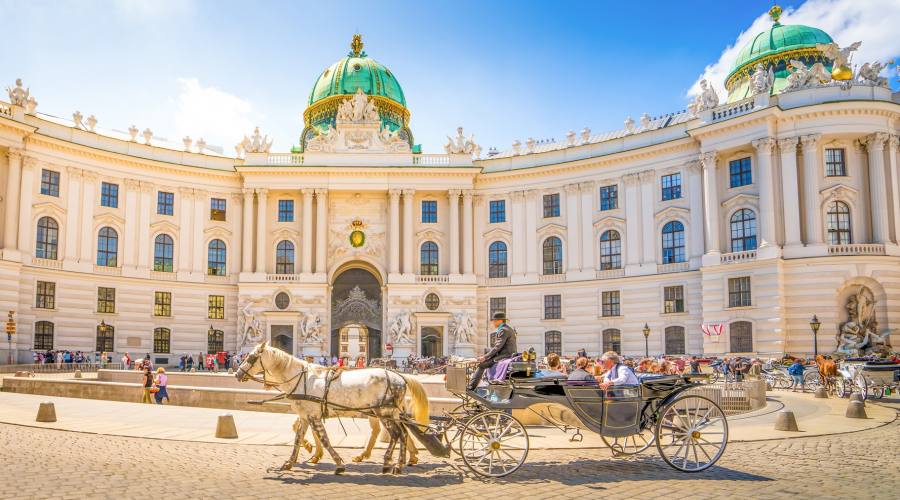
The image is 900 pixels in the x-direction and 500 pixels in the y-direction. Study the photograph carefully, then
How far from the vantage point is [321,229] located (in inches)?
2042

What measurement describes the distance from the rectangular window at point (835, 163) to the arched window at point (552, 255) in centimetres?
1726

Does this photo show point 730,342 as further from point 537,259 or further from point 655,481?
point 655,481

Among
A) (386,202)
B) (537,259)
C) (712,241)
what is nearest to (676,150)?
(712,241)

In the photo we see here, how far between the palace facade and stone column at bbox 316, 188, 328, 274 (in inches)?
6.1

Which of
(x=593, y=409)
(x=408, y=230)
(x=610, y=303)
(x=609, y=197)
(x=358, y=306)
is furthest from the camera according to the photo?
(x=358, y=306)

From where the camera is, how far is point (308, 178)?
5250cm

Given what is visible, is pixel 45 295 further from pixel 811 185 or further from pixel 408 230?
pixel 811 185

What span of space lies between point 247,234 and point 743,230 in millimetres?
32938

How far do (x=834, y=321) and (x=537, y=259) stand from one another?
759 inches

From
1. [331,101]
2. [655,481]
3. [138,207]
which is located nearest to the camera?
[655,481]

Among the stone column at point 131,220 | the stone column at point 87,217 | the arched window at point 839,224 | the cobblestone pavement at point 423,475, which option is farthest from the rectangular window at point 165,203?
the arched window at point 839,224

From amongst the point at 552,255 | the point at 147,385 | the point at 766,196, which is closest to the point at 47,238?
the point at 147,385

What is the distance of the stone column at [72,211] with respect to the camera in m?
46.7

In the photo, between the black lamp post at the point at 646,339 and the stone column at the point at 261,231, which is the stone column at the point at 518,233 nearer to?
the black lamp post at the point at 646,339
